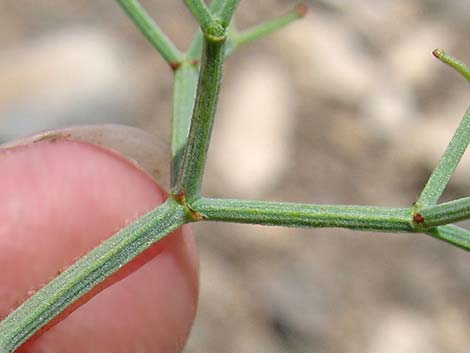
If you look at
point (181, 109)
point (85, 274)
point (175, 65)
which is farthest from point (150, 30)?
point (85, 274)

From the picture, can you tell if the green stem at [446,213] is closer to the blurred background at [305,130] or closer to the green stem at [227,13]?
the green stem at [227,13]

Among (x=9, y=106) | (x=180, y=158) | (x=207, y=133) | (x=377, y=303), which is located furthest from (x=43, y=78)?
(x=207, y=133)

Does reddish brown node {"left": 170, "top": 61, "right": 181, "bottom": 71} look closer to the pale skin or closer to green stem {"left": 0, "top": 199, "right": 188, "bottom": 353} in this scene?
the pale skin

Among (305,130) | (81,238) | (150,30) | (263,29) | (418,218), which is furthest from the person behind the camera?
(305,130)

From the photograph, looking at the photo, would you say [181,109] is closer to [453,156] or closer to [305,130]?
[453,156]

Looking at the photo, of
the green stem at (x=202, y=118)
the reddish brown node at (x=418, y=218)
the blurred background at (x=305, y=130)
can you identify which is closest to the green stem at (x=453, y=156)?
the reddish brown node at (x=418, y=218)
